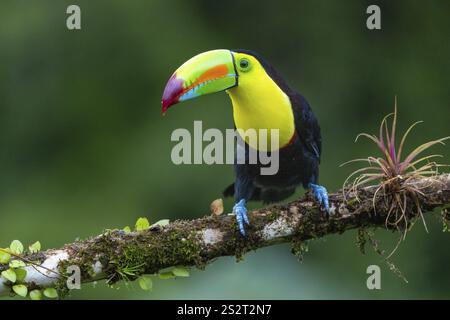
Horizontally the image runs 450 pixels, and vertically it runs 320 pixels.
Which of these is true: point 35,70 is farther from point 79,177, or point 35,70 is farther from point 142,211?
point 142,211

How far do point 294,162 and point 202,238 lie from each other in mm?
716

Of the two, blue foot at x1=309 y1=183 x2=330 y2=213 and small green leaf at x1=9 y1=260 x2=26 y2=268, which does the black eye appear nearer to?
blue foot at x1=309 y1=183 x2=330 y2=213

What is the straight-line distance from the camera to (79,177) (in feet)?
19.7

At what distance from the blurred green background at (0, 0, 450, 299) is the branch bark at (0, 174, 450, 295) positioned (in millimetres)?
2284

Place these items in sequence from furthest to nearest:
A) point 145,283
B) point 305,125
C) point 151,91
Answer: point 151,91 < point 305,125 < point 145,283

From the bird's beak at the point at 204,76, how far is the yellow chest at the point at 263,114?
0.28 feet

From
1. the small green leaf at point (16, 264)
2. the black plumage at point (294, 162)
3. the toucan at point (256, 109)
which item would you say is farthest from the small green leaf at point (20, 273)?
the black plumage at point (294, 162)

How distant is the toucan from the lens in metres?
3.39

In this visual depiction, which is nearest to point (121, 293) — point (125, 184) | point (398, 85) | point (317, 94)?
point (125, 184)

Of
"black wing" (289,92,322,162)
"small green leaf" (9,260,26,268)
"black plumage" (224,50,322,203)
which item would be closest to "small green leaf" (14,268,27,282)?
"small green leaf" (9,260,26,268)

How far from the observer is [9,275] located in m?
2.86

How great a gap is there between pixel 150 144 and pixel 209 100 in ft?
1.63

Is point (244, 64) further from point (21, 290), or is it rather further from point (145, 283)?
point (21, 290)

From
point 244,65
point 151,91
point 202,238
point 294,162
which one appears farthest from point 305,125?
point 151,91
